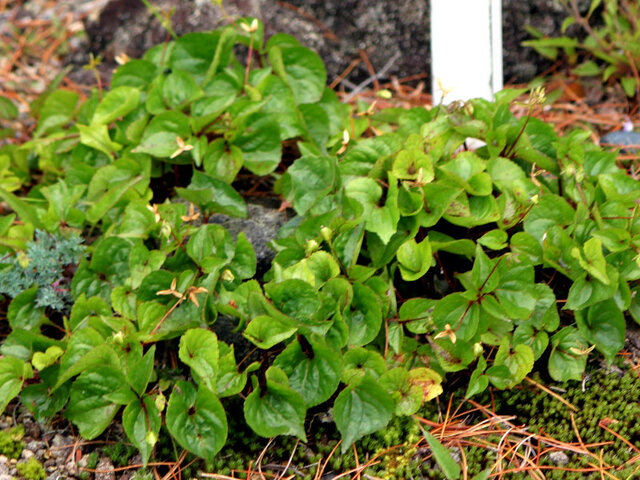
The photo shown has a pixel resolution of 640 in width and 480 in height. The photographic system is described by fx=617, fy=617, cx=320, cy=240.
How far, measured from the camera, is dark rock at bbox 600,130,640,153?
2.77m

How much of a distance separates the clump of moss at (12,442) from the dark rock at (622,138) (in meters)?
2.63

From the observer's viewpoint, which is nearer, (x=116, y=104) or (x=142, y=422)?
(x=142, y=422)

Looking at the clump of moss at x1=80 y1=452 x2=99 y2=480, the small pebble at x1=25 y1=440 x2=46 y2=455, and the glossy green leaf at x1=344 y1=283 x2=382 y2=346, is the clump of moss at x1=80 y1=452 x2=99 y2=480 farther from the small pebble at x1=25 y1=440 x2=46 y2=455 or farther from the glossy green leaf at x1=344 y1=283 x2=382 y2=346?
the glossy green leaf at x1=344 y1=283 x2=382 y2=346

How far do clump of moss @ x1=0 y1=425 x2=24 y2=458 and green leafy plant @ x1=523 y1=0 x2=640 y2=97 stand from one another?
9.35ft

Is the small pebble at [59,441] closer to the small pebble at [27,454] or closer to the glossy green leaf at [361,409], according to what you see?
the small pebble at [27,454]

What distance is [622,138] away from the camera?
2.79m

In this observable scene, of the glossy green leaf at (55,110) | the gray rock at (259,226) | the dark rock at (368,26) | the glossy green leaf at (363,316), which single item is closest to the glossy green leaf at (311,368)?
the glossy green leaf at (363,316)

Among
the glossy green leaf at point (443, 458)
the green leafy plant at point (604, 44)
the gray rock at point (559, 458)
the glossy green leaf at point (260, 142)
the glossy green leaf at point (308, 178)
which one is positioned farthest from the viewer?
the green leafy plant at point (604, 44)

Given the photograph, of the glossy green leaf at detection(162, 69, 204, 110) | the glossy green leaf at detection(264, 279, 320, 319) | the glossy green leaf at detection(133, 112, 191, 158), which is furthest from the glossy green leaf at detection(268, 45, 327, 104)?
the glossy green leaf at detection(264, 279, 320, 319)

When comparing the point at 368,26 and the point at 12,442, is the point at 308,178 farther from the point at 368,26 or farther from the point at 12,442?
the point at 368,26

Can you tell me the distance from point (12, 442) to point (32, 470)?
14cm

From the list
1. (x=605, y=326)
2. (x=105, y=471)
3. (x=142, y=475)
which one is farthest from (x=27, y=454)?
(x=605, y=326)

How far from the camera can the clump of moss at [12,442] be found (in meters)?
1.91

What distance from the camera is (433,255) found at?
2072mm
